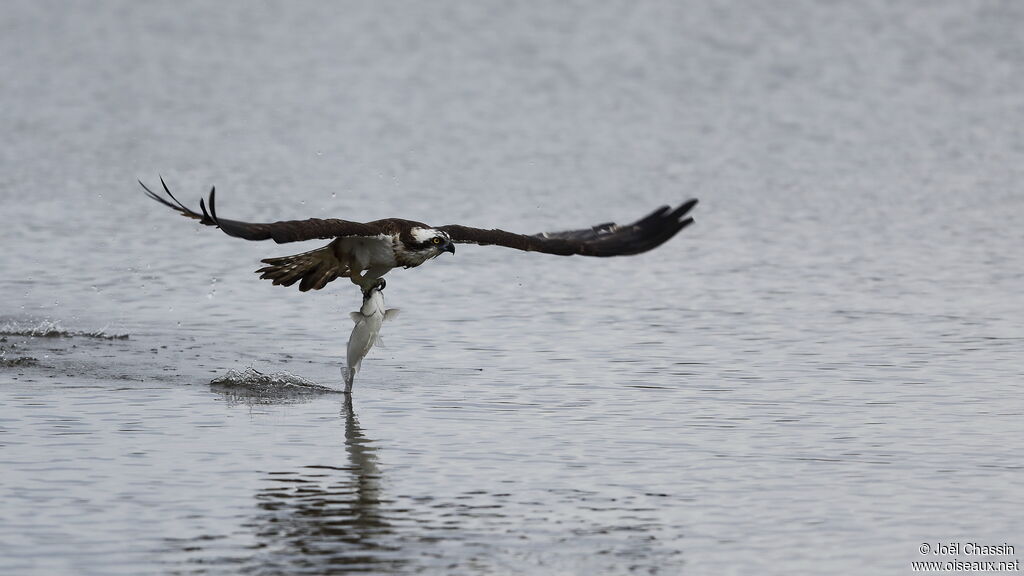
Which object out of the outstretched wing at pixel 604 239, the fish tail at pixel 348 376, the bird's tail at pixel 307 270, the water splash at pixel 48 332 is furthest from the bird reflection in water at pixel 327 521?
the water splash at pixel 48 332

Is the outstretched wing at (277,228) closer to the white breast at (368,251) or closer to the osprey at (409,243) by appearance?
the osprey at (409,243)

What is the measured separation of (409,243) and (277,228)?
203 centimetres

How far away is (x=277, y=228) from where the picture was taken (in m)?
12.4

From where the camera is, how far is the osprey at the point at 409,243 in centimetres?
1385

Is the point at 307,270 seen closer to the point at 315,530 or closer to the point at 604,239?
the point at 604,239

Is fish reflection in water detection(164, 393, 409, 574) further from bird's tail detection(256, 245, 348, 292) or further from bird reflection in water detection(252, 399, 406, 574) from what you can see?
bird's tail detection(256, 245, 348, 292)

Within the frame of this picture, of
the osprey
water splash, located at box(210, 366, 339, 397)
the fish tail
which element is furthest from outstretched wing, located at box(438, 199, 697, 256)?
water splash, located at box(210, 366, 339, 397)

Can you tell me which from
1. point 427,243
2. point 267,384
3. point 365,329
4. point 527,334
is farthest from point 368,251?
point 527,334

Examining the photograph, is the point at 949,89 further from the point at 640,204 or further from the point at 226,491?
the point at 226,491

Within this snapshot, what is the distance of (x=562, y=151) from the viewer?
1256 inches

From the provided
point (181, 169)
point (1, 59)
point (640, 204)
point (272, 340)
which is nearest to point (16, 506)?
point (272, 340)

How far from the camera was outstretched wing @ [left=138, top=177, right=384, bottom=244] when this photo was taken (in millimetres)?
11992

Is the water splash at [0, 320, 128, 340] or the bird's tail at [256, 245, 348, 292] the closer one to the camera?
the bird's tail at [256, 245, 348, 292]

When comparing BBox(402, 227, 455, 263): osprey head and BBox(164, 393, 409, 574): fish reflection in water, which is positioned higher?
BBox(402, 227, 455, 263): osprey head
